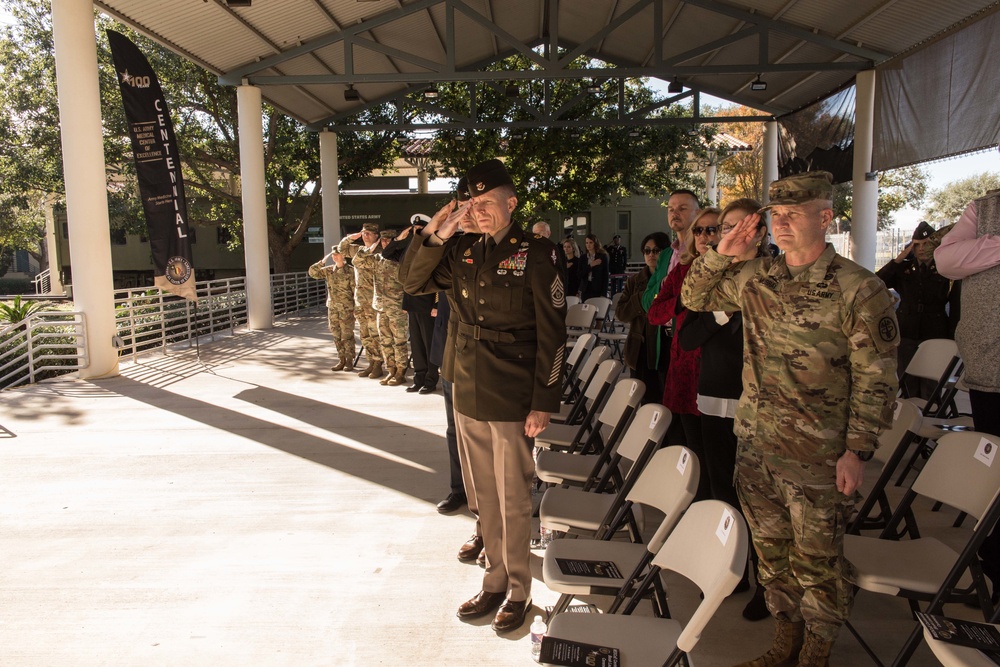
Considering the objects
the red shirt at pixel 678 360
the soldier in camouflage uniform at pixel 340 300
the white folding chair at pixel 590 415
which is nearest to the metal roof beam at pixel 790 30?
the soldier in camouflage uniform at pixel 340 300

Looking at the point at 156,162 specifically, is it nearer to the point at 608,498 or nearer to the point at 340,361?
the point at 340,361

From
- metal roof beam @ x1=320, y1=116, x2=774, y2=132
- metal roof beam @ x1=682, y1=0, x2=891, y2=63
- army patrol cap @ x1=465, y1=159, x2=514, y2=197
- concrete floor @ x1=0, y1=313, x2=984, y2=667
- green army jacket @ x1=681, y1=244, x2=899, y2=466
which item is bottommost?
concrete floor @ x1=0, y1=313, x2=984, y2=667

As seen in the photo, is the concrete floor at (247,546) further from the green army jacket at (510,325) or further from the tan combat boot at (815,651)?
the green army jacket at (510,325)

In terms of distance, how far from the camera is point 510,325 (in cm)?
293

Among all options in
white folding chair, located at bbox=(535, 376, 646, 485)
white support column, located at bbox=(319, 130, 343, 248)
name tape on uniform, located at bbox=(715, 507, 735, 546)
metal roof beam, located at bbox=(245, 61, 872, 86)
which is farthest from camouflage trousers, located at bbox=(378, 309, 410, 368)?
white support column, located at bbox=(319, 130, 343, 248)

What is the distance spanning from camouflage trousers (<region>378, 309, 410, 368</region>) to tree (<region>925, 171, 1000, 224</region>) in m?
36.7

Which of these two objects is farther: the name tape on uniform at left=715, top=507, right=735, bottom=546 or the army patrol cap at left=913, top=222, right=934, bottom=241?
the army patrol cap at left=913, top=222, right=934, bottom=241

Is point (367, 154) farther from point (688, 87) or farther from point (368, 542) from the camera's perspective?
point (368, 542)

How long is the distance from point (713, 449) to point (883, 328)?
1.14 metres

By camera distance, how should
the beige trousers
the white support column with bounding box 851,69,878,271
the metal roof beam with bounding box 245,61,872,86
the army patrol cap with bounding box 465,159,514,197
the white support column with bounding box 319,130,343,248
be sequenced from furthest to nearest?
1. the white support column with bounding box 319,130,343,248
2. the metal roof beam with bounding box 245,61,872,86
3. the white support column with bounding box 851,69,878,271
4. the beige trousers
5. the army patrol cap with bounding box 465,159,514,197

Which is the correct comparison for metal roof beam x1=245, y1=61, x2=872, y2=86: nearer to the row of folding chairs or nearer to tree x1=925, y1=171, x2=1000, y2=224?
the row of folding chairs

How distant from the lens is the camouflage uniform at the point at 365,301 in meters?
8.17

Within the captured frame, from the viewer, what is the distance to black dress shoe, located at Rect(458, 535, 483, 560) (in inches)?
143

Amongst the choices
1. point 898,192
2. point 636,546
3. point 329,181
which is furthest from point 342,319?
point 898,192
